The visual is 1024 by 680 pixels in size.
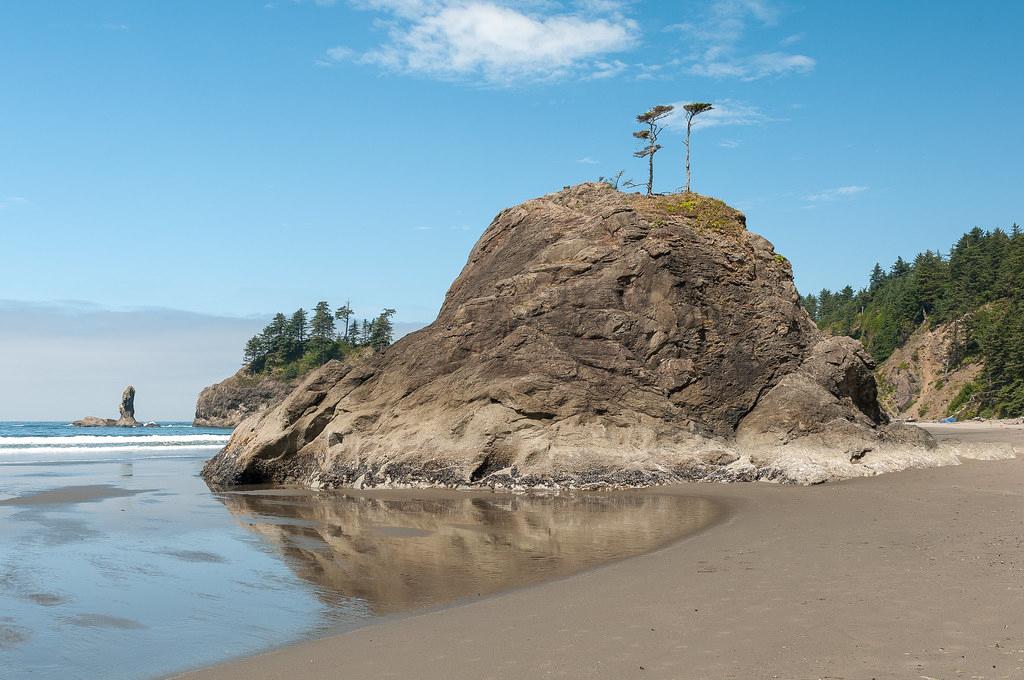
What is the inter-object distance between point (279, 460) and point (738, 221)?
19.8m

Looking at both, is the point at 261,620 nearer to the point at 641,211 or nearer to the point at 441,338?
the point at 441,338

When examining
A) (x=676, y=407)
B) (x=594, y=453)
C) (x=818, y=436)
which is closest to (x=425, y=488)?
(x=594, y=453)

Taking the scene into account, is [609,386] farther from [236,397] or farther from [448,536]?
[236,397]

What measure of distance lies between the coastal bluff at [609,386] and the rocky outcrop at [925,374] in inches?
2335

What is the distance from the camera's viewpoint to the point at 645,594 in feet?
32.0

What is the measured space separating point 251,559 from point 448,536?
383cm

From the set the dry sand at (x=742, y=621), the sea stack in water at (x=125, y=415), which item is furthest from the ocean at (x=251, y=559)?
the sea stack in water at (x=125, y=415)

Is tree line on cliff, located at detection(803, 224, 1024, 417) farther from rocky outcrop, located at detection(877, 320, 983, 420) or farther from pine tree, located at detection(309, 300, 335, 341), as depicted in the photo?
pine tree, located at detection(309, 300, 335, 341)

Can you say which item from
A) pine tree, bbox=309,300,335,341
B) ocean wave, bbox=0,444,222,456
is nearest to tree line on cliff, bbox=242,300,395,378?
pine tree, bbox=309,300,335,341

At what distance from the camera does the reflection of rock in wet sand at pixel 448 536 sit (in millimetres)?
11656

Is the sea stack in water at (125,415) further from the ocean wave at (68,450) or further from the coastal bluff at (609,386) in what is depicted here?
the coastal bluff at (609,386)

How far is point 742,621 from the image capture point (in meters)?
8.16

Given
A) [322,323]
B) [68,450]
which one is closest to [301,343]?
[322,323]

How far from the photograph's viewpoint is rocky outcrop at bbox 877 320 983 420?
262 ft
